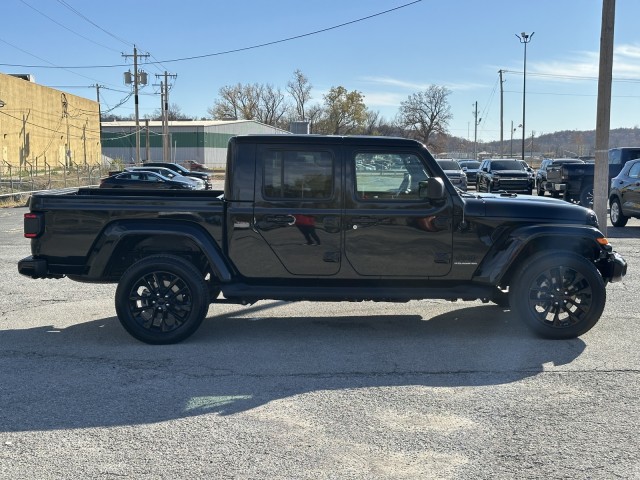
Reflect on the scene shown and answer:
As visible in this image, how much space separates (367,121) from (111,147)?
3490 cm

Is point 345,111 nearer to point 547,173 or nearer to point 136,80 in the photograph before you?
point 136,80

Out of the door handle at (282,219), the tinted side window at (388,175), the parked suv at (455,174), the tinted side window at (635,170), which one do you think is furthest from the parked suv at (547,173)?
the door handle at (282,219)

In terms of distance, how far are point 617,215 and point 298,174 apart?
45.1 feet

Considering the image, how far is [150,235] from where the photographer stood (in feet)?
22.3

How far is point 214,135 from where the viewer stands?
91.7 metres

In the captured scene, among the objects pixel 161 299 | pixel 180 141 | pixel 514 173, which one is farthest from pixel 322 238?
pixel 180 141

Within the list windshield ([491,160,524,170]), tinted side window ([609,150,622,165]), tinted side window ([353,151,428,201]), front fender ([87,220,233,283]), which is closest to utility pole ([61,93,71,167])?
windshield ([491,160,524,170])

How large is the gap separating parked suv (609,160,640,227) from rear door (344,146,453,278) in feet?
39.1

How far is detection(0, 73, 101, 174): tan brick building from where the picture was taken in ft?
151

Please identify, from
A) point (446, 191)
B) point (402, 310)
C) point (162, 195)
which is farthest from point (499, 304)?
point (162, 195)

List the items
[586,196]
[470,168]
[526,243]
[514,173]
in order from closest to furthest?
1. [526,243]
2. [586,196]
3. [514,173]
4. [470,168]

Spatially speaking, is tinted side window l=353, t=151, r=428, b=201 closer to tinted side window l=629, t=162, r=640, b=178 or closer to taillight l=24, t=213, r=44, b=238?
taillight l=24, t=213, r=44, b=238

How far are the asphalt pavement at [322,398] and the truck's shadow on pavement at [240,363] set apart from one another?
0.02 m

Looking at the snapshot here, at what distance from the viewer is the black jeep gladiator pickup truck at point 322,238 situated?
22.1 ft
